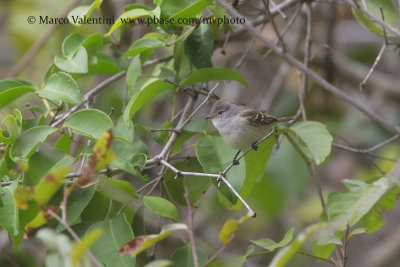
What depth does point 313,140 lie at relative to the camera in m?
2.72

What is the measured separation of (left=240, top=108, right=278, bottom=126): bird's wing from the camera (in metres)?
3.28

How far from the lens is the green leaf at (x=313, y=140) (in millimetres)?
2648

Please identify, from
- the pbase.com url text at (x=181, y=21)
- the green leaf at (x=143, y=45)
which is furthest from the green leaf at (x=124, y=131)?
the pbase.com url text at (x=181, y=21)

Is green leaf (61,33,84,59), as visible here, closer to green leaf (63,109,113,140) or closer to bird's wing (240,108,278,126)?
green leaf (63,109,113,140)

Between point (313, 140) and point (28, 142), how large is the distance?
136cm

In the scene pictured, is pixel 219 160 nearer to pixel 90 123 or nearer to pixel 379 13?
pixel 90 123

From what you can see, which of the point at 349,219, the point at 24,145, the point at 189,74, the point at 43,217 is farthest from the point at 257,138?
the point at 43,217

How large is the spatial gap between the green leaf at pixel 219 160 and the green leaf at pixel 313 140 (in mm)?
371

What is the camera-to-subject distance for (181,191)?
264cm

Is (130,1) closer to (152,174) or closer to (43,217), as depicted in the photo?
(152,174)

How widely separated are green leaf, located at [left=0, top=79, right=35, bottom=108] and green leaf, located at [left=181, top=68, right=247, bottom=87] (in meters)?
0.74

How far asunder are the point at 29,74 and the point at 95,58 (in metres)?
2.94

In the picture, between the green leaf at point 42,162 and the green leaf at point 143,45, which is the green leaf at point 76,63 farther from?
the green leaf at point 42,162

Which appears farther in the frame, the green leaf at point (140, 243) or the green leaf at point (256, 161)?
the green leaf at point (256, 161)
